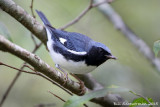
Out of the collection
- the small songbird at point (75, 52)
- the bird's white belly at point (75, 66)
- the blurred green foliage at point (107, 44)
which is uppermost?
the blurred green foliage at point (107, 44)

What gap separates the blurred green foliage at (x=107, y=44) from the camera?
4828 mm

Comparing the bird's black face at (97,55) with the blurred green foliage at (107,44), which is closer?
the bird's black face at (97,55)

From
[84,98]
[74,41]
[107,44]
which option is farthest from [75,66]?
[107,44]

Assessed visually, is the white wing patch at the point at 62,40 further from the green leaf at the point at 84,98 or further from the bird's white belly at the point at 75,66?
the green leaf at the point at 84,98

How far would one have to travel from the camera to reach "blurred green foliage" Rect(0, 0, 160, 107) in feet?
15.8

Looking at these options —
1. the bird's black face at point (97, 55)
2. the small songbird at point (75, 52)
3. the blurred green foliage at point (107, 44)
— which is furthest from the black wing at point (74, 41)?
the blurred green foliage at point (107, 44)

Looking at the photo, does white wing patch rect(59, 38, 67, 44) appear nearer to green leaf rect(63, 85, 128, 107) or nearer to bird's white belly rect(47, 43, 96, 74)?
bird's white belly rect(47, 43, 96, 74)

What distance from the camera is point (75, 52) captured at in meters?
3.42

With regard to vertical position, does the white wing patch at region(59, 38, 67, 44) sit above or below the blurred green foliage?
below

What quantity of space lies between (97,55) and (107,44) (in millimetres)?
2439

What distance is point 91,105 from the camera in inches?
212

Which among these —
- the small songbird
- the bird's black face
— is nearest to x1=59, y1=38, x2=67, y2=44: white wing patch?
the small songbird

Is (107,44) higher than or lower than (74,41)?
higher

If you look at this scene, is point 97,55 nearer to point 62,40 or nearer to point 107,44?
point 62,40
